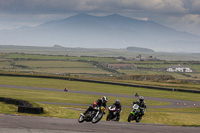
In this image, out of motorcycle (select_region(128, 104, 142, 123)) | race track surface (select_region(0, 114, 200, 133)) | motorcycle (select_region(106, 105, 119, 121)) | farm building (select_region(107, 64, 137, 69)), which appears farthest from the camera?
farm building (select_region(107, 64, 137, 69))

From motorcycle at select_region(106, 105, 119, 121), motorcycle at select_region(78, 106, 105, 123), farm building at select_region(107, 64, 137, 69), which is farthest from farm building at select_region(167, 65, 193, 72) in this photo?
motorcycle at select_region(78, 106, 105, 123)

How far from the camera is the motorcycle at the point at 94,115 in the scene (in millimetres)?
24984

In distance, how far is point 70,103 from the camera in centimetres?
4938

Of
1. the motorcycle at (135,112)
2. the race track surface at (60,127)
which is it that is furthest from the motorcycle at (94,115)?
the motorcycle at (135,112)

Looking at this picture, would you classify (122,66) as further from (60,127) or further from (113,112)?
(60,127)

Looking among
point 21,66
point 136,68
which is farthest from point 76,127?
point 136,68

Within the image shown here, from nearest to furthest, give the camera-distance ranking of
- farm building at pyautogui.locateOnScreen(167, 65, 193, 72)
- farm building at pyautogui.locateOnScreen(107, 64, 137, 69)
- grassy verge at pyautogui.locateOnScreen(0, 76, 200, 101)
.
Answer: grassy verge at pyautogui.locateOnScreen(0, 76, 200, 101) → farm building at pyautogui.locateOnScreen(107, 64, 137, 69) → farm building at pyautogui.locateOnScreen(167, 65, 193, 72)

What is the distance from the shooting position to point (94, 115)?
993 inches

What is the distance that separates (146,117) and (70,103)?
1578 centimetres

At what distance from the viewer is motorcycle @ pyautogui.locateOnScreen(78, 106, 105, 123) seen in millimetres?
24984

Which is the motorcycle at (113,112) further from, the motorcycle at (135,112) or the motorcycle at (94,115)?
the motorcycle at (94,115)

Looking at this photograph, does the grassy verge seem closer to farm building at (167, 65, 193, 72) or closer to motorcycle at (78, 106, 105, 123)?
motorcycle at (78, 106, 105, 123)

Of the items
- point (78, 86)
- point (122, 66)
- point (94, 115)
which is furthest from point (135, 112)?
point (122, 66)

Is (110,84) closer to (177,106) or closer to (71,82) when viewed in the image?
(71,82)
